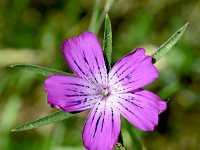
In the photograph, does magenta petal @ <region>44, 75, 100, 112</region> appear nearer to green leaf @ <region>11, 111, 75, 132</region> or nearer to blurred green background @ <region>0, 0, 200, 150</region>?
green leaf @ <region>11, 111, 75, 132</region>

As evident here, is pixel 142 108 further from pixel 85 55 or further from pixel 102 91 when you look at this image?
pixel 85 55

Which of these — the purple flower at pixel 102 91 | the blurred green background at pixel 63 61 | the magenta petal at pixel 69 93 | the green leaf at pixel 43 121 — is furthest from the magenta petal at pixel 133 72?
the blurred green background at pixel 63 61

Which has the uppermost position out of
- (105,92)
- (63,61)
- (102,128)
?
(63,61)

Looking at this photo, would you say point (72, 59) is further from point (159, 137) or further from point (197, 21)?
point (197, 21)

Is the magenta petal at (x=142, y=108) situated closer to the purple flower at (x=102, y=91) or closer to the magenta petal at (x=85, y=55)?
the purple flower at (x=102, y=91)

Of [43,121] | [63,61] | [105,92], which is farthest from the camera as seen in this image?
[63,61]

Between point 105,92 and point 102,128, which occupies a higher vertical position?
point 105,92

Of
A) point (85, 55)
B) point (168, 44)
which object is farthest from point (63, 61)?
point (168, 44)

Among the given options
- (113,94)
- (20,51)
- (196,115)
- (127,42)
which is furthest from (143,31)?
(113,94)
